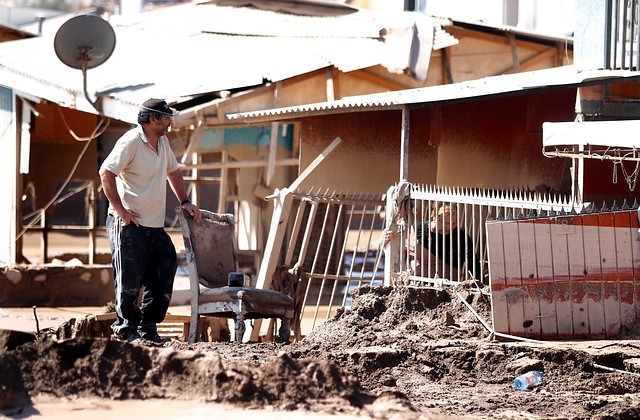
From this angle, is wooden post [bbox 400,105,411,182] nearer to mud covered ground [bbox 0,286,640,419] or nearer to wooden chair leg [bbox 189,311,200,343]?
mud covered ground [bbox 0,286,640,419]

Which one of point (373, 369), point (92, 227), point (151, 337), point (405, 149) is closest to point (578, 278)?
point (373, 369)

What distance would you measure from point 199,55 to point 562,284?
26.6 ft

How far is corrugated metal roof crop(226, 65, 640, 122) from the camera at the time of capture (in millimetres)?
10836

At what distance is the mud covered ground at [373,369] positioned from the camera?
692 cm

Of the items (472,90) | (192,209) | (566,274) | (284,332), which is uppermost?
(472,90)

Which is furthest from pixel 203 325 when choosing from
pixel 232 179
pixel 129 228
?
pixel 232 179

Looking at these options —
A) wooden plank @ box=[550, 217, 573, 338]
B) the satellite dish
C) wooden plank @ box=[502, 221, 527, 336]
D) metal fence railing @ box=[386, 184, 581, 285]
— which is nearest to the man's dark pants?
metal fence railing @ box=[386, 184, 581, 285]

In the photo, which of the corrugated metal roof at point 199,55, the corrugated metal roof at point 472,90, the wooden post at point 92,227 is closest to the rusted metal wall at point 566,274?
the corrugated metal roof at point 472,90

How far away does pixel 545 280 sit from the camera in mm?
10008

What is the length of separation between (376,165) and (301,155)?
84 centimetres

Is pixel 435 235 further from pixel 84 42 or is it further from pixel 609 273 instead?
pixel 84 42

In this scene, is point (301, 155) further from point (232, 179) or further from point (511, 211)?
point (232, 179)

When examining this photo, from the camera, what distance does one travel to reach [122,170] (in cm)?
953

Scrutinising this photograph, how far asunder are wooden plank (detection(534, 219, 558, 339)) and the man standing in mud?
3011 millimetres
